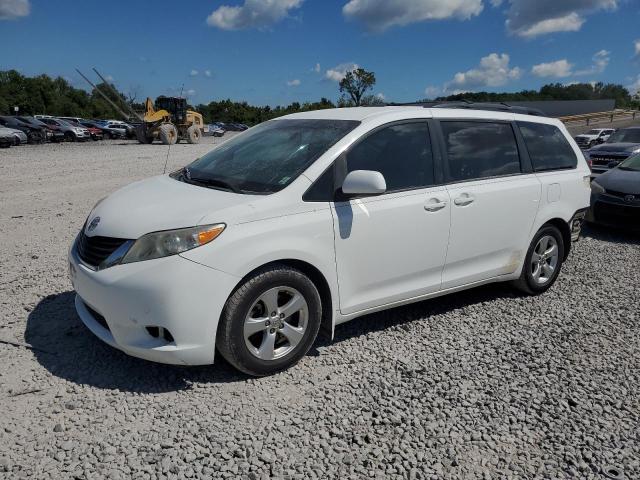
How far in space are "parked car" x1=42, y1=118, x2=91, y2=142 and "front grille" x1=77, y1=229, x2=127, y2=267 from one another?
3366cm

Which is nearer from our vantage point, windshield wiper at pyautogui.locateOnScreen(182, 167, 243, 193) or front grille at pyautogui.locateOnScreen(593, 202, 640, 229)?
windshield wiper at pyautogui.locateOnScreen(182, 167, 243, 193)

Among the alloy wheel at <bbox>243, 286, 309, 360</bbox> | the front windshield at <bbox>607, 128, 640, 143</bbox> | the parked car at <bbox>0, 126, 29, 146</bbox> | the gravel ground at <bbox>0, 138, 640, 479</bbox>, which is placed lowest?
the gravel ground at <bbox>0, 138, 640, 479</bbox>

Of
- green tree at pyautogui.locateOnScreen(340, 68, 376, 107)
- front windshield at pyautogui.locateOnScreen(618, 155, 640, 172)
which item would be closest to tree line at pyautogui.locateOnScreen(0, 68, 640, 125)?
green tree at pyautogui.locateOnScreen(340, 68, 376, 107)

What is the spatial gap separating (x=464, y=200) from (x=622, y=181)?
5226 millimetres

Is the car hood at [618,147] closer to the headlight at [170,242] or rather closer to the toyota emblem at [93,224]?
the headlight at [170,242]

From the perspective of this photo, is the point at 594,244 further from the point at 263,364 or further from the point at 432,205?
the point at 263,364

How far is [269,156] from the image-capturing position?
3867 mm

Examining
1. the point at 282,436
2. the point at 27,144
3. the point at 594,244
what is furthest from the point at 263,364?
the point at 27,144

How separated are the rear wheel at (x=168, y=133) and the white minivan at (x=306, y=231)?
24.2 metres

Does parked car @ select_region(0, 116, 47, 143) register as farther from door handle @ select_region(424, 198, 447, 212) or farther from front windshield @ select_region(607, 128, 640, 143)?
door handle @ select_region(424, 198, 447, 212)

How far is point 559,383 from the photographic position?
11.2 feet

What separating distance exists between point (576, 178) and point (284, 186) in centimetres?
332

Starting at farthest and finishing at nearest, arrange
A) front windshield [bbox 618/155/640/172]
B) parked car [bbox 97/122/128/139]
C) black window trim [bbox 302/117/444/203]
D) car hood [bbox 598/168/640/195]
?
parked car [bbox 97/122/128/139]
front windshield [bbox 618/155/640/172]
car hood [bbox 598/168/640/195]
black window trim [bbox 302/117/444/203]

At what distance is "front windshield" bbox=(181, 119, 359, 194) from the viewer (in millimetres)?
3510
